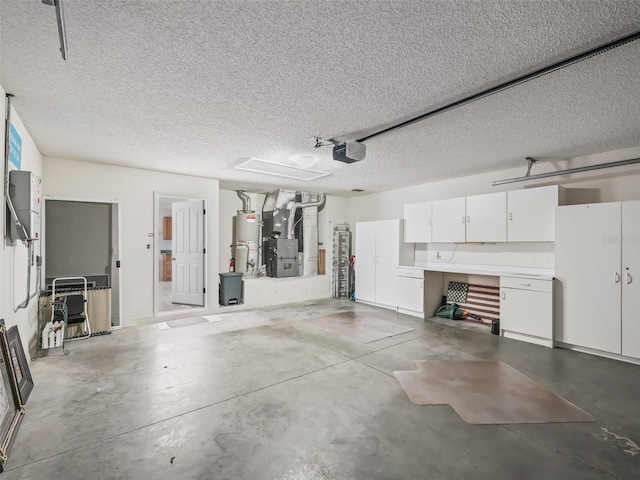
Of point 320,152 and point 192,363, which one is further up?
point 320,152

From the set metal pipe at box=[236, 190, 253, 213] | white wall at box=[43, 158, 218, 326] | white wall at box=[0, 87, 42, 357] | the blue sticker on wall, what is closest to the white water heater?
metal pipe at box=[236, 190, 253, 213]

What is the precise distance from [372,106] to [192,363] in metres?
3.23

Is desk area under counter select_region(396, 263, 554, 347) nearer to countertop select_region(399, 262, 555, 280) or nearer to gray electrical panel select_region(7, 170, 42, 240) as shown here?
countertop select_region(399, 262, 555, 280)

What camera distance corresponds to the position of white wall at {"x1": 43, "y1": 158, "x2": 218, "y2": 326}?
467cm

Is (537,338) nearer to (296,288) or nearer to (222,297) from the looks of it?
(296,288)

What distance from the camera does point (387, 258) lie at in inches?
253

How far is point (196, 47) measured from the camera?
6.59ft

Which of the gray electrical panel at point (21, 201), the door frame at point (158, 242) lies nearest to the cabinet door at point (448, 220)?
the door frame at point (158, 242)

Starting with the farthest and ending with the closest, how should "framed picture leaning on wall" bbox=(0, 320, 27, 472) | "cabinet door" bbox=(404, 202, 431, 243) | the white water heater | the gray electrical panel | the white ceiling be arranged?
the white water heater < "cabinet door" bbox=(404, 202, 431, 243) < the gray electrical panel < "framed picture leaning on wall" bbox=(0, 320, 27, 472) < the white ceiling

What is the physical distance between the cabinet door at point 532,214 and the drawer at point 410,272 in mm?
1519

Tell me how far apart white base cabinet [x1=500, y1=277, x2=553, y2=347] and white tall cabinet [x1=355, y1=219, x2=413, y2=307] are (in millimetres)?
2041

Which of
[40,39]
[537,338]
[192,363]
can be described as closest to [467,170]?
[537,338]

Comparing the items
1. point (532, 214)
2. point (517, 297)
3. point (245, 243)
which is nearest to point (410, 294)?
point (517, 297)

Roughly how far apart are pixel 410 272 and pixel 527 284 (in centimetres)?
195
